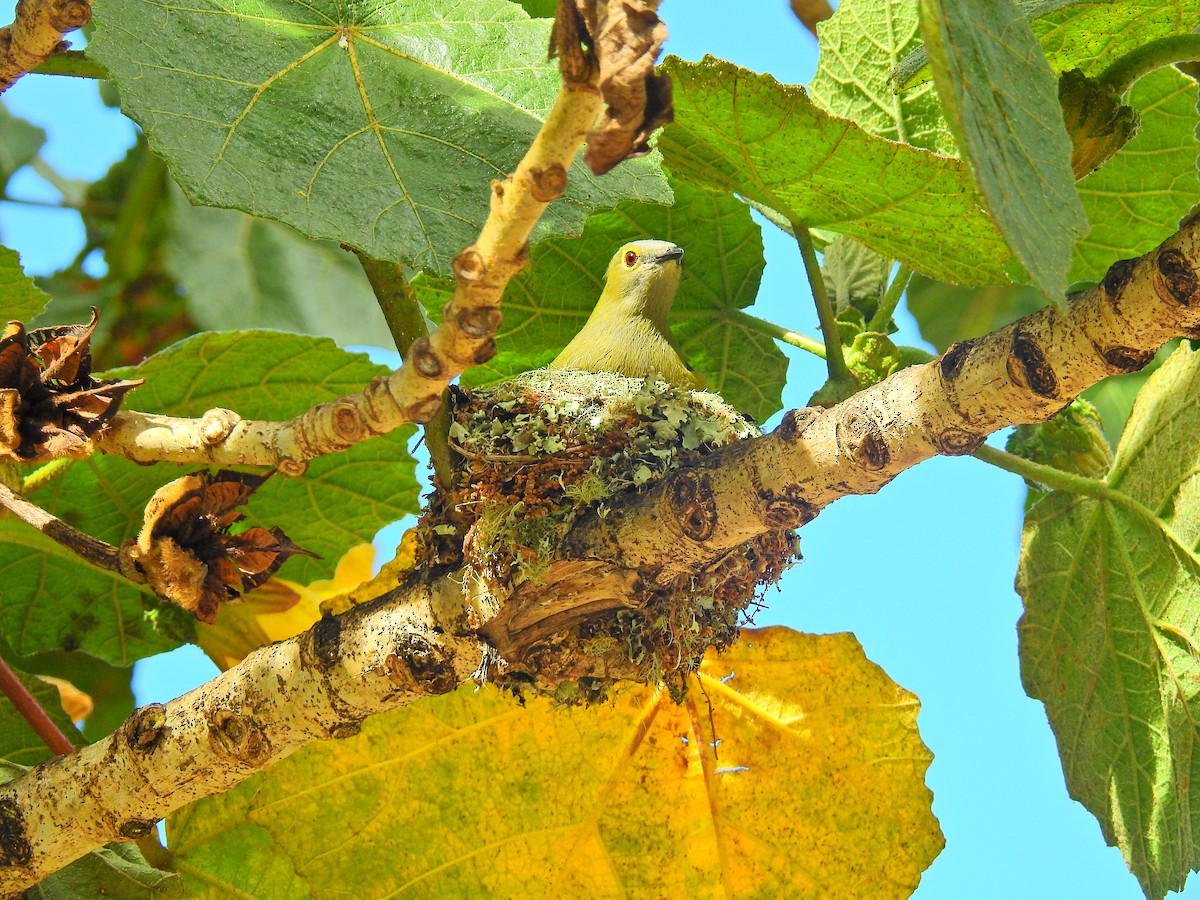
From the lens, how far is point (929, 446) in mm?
1271

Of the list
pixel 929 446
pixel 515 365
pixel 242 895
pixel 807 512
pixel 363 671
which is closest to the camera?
pixel 929 446

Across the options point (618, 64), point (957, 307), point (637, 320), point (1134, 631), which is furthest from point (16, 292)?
point (957, 307)

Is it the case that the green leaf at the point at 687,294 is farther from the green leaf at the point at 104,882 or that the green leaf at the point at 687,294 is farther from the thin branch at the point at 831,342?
the green leaf at the point at 104,882

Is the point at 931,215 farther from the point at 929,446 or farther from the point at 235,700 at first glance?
the point at 235,700

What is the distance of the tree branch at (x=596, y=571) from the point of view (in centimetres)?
116

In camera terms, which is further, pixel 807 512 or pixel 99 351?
pixel 99 351

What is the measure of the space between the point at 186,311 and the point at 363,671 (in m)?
1.55

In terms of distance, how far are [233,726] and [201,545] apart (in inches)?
12.8

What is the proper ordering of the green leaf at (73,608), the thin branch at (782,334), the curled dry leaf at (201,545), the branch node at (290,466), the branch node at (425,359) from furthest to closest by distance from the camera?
the green leaf at (73,608), the thin branch at (782,334), the curled dry leaf at (201,545), the branch node at (290,466), the branch node at (425,359)

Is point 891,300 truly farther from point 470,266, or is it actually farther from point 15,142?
point 15,142

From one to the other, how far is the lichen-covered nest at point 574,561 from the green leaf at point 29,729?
0.84m

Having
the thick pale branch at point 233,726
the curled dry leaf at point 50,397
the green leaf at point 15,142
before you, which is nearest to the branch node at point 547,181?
the curled dry leaf at point 50,397

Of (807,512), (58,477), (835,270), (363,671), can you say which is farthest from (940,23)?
(58,477)

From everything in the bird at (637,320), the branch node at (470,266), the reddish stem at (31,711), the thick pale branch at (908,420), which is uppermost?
the bird at (637,320)
